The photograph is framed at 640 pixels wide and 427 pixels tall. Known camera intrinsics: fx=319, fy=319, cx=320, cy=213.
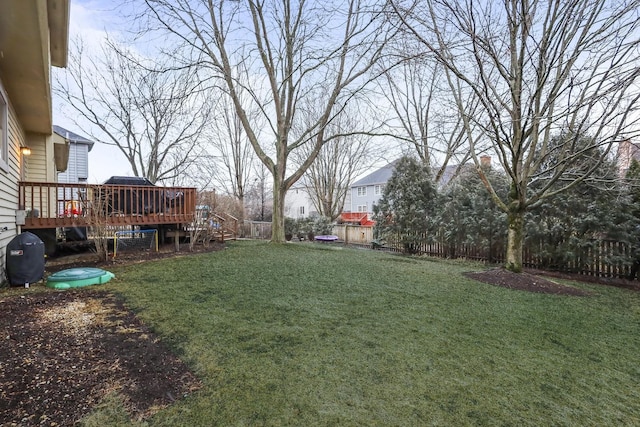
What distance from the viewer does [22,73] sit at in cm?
537

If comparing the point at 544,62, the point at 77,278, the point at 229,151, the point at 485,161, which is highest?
the point at 229,151

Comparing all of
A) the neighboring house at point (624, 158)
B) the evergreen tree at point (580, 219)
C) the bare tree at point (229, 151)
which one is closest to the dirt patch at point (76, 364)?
the evergreen tree at point (580, 219)

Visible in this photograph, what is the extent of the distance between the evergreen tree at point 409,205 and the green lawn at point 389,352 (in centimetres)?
610

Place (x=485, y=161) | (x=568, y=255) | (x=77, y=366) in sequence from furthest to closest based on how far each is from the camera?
(x=485, y=161) → (x=568, y=255) → (x=77, y=366)

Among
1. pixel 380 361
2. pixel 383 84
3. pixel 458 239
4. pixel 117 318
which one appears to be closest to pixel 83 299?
pixel 117 318

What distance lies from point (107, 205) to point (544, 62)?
30.0 feet

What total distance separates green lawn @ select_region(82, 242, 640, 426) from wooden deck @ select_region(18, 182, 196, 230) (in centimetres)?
298

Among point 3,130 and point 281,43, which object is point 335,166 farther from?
point 3,130

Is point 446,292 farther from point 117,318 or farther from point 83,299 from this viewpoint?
point 83,299

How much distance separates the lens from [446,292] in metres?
5.00

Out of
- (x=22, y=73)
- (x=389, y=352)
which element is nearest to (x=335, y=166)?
(x=22, y=73)

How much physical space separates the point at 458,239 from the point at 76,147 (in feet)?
69.2

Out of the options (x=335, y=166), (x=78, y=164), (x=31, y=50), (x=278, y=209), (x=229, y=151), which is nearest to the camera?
(x=31, y=50)

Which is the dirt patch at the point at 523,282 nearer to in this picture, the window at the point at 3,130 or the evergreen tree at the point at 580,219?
the evergreen tree at the point at 580,219
